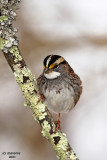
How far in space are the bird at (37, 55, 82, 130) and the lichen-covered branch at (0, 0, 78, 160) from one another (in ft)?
1.88

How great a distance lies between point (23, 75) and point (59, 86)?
0.82m

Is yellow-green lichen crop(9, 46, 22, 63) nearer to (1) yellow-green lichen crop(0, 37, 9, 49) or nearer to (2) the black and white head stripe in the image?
(1) yellow-green lichen crop(0, 37, 9, 49)

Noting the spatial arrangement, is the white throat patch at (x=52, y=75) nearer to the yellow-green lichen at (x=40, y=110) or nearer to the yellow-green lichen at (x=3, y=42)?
the yellow-green lichen at (x=40, y=110)

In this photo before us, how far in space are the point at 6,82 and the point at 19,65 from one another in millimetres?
1818

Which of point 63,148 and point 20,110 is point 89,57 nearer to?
point 20,110

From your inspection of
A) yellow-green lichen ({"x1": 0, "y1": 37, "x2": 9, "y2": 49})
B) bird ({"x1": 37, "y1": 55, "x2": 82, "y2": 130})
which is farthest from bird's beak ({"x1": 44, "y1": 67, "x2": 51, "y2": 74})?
yellow-green lichen ({"x1": 0, "y1": 37, "x2": 9, "y2": 49})

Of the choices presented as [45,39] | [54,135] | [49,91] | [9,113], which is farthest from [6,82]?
[54,135]

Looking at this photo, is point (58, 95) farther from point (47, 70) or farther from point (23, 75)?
point (23, 75)

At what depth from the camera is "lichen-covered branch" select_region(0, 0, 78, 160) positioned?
1.85 metres

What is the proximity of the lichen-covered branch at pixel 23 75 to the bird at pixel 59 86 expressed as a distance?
1.88 ft

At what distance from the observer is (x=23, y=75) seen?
76.1 inches

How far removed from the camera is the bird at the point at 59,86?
2631 millimetres

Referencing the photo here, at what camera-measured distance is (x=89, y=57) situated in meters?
3.88

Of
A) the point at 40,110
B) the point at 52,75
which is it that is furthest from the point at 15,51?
the point at 52,75
